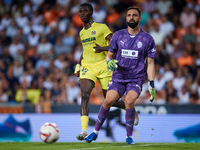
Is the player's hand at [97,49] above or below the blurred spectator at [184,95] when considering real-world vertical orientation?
above

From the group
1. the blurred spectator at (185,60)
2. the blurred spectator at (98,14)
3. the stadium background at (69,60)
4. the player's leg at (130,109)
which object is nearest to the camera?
the player's leg at (130,109)

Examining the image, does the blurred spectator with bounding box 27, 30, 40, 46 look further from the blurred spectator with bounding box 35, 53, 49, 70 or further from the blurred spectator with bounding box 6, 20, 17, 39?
the blurred spectator with bounding box 35, 53, 49, 70

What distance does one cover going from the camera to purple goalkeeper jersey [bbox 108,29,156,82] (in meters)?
7.02

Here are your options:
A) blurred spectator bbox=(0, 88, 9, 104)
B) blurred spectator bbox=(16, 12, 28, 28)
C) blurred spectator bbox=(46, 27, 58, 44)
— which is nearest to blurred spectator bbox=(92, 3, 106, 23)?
blurred spectator bbox=(46, 27, 58, 44)

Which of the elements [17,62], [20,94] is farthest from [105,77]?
[17,62]

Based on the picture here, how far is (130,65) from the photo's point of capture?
709 cm

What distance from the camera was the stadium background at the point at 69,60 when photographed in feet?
35.5

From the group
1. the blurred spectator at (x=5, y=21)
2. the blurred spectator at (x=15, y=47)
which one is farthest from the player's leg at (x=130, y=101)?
the blurred spectator at (x=5, y=21)

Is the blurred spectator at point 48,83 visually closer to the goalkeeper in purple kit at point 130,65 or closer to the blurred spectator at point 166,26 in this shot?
the blurred spectator at point 166,26

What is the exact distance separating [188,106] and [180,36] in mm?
4577

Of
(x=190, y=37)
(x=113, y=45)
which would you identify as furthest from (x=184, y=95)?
(x=113, y=45)

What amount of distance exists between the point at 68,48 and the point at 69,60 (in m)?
0.81

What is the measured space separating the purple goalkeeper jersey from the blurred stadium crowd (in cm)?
470

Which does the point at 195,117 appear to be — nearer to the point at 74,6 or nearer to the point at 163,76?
the point at 163,76
